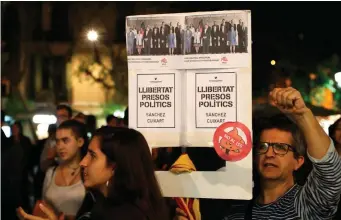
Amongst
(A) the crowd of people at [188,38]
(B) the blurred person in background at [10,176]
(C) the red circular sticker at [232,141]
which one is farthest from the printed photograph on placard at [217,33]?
(B) the blurred person in background at [10,176]

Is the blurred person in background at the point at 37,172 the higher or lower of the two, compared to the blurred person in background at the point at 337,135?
lower

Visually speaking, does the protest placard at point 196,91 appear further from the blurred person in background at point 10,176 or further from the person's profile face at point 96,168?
the blurred person in background at point 10,176

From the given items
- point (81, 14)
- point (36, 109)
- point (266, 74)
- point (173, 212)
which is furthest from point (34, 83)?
point (266, 74)

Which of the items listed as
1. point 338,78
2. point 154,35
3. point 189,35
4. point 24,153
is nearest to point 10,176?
point 24,153

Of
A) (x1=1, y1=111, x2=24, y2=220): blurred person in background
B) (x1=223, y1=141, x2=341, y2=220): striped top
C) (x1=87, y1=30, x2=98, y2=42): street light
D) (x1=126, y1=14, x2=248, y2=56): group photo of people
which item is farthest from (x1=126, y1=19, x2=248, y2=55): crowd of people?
(x1=1, y1=111, x2=24, y2=220): blurred person in background

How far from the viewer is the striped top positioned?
5.56 ft

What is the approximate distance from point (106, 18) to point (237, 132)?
0.68m

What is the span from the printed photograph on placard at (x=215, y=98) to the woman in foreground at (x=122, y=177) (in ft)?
1.02

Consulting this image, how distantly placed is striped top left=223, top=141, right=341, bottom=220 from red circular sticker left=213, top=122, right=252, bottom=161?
0.19 m

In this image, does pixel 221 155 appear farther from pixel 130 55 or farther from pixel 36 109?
pixel 36 109

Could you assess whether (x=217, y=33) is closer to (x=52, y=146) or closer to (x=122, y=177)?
(x=122, y=177)

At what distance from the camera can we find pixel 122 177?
1682 mm

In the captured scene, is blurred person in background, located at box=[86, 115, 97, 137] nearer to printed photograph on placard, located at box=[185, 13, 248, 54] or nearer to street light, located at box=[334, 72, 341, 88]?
printed photograph on placard, located at box=[185, 13, 248, 54]

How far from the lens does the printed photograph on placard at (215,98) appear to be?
1.94 metres
